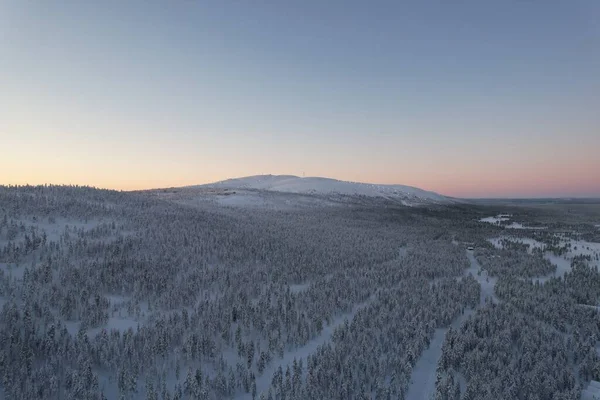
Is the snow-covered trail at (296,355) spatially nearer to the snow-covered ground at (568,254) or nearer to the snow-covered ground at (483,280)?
the snow-covered ground at (483,280)

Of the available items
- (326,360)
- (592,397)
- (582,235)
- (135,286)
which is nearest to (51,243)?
(135,286)

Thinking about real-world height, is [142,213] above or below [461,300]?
above

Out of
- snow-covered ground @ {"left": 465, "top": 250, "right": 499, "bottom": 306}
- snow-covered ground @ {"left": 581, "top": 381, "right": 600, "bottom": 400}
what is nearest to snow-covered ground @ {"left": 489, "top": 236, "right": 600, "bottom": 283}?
snow-covered ground @ {"left": 465, "top": 250, "right": 499, "bottom": 306}

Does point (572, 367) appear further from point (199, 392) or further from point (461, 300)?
point (199, 392)

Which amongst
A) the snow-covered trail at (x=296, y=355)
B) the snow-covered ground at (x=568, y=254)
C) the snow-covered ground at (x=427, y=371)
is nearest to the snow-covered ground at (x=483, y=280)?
the snow-covered ground at (x=568, y=254)

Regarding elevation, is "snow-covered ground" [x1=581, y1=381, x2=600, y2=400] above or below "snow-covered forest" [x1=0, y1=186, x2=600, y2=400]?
below

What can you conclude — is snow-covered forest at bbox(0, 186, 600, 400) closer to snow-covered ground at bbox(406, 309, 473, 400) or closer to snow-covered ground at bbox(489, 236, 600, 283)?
snow-covered ground at bbox(406, 309, 473, 400)
